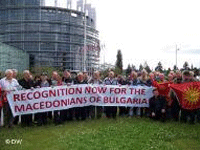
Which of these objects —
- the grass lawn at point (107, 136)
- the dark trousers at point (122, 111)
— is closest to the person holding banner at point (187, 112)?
the grass lawn at point (107, 136)

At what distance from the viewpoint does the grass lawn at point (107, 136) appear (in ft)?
22.3

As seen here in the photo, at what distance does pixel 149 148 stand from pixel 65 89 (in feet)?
14.5

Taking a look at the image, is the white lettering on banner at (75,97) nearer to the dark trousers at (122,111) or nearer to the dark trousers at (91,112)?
the dark trousers at (91,112)

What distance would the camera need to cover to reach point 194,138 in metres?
7.73

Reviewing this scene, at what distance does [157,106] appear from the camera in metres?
9.93

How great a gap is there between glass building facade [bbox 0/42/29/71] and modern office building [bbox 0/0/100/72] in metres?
6.10

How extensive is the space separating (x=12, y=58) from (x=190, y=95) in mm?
68804

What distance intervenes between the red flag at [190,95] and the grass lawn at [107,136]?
0.80 m

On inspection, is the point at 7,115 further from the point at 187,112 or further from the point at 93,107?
the point at 187,112

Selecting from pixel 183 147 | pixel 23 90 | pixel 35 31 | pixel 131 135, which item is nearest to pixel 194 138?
pixel 183 147

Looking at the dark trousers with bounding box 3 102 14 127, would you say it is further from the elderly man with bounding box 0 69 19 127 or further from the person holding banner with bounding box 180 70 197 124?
the person holding banner with bounding box 180 70 197 124

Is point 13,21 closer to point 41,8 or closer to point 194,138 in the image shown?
point 41,8

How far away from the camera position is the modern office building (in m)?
90.4

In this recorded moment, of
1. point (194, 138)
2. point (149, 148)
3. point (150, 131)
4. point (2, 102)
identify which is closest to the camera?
point (149, 148)
